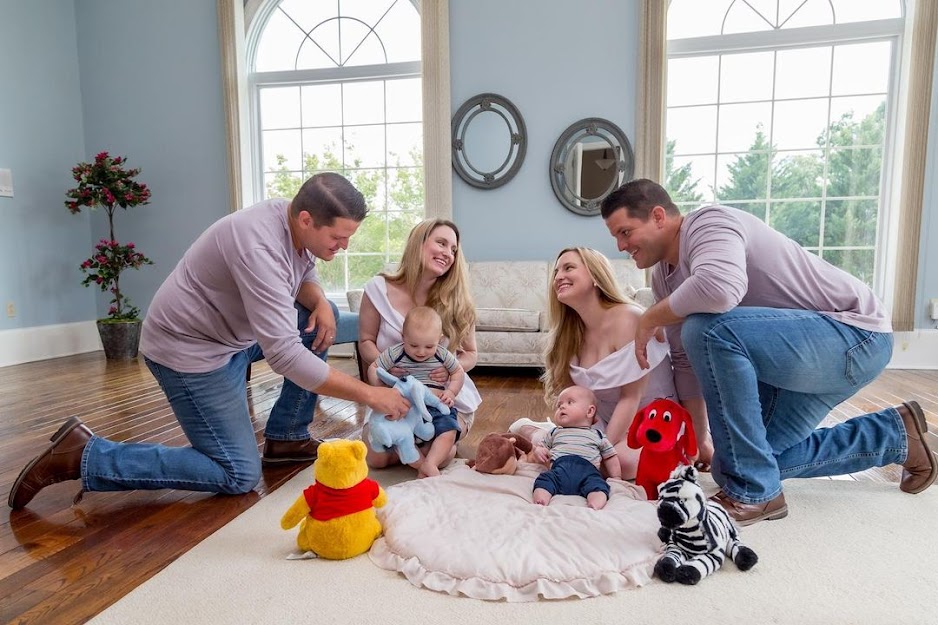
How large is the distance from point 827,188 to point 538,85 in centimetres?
251

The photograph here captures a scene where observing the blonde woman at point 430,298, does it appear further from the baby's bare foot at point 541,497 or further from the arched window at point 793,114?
the arched window at point 793,114

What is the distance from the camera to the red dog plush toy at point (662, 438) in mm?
1635

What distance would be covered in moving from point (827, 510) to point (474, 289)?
310 centimetres

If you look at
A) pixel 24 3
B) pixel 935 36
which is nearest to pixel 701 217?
pixel 935 36

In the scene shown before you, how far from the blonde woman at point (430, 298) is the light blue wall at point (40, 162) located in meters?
4.24

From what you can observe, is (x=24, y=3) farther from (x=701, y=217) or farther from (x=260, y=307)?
(x=701, y=217)

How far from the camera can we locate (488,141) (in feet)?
16.3

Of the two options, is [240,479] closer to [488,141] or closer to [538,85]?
[488,141]

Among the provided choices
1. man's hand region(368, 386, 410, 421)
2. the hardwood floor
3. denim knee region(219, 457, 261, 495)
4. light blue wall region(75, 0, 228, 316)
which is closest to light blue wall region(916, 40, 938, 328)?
the hardwood floor

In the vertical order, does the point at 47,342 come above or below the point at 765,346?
below

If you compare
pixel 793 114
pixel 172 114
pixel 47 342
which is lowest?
pixel 47 342

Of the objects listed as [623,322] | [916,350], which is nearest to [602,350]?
[623,322]

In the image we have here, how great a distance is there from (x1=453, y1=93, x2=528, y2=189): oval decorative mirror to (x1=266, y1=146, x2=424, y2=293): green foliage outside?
1.87 feet

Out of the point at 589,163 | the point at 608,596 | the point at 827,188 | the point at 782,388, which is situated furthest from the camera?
the point at 589,163
